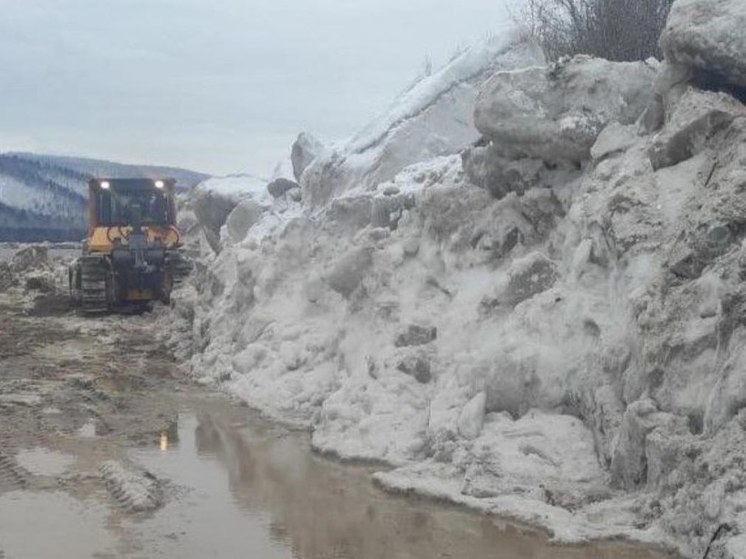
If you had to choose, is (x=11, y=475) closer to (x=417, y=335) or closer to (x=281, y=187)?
(x=417, y=335)

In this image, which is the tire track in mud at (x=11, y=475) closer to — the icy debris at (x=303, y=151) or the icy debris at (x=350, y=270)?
the icy debris at (x=350, y=270)

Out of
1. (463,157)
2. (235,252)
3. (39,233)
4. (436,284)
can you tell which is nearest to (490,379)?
(436,284)

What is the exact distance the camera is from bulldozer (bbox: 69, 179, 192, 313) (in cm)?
1866

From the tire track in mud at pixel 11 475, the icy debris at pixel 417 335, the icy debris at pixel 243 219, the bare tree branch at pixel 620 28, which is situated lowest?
the tire track in mud at pixel 11 475

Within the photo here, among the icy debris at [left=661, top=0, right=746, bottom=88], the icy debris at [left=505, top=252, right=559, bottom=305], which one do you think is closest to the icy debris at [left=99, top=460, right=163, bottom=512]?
the icy debris at [left=505, top=252, right=559, bottom=305]

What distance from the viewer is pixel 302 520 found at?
6387 millimetres

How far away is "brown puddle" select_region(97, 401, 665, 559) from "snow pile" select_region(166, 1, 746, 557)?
8.6 inches

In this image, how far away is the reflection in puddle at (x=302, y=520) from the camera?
5750 mm

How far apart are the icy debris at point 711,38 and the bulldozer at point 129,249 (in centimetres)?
1205

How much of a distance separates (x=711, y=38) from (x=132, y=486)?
5615 millimetres

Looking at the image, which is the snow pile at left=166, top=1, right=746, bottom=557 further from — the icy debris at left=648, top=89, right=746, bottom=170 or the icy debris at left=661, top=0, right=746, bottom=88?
the icy debris at left=661, top=0, right=746, bottom=88

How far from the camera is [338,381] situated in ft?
31.4

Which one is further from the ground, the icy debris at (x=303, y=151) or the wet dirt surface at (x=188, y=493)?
the icy debris at (x=303, y=151)

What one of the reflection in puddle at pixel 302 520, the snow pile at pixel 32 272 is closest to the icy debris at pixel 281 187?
the snow pile at pixel 32 272
